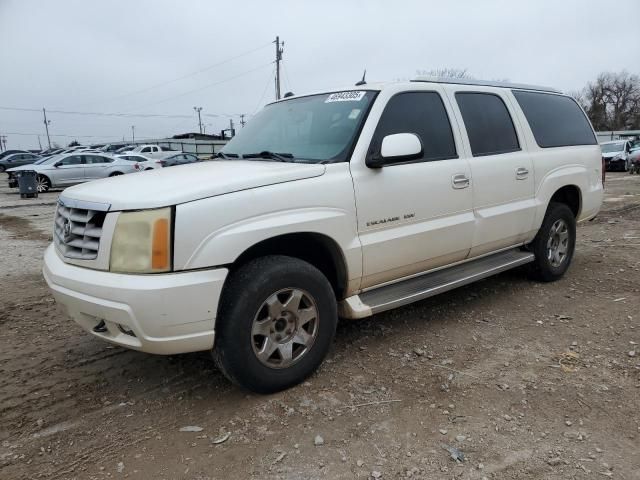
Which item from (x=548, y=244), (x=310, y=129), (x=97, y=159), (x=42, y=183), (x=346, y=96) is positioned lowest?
(x=42, y=183)

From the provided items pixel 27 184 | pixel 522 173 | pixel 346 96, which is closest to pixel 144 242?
pixel 346 96

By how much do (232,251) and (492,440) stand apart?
1680mm

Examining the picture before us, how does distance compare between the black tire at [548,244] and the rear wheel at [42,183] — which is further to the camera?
the rear wheel at [42,183]

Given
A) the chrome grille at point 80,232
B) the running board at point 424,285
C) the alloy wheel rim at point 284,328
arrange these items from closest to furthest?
1. the chrome grille at point 80,232
2. the alloy wheel rim at point 284,328
3. the running board at point 424,285

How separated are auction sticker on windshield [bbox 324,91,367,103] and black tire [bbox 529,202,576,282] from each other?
2462mm

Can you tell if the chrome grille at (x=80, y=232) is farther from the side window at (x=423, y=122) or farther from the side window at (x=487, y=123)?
the side window at (x=487, y=123)

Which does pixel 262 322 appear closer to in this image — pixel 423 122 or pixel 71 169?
pixel 423 122

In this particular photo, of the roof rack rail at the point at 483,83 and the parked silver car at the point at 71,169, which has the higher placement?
the roof rack rail at the point at 483,83

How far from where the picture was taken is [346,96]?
3.71m

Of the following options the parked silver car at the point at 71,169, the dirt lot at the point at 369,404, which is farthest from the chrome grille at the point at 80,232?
the parked silver car at the point at 71,169

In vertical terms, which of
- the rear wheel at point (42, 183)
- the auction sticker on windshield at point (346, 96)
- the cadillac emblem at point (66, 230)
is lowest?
the rear wheel at point (42, 183)

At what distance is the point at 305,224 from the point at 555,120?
11.4ft

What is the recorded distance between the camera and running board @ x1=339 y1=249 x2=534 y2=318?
3361mm

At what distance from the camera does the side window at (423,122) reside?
3.56 metres
